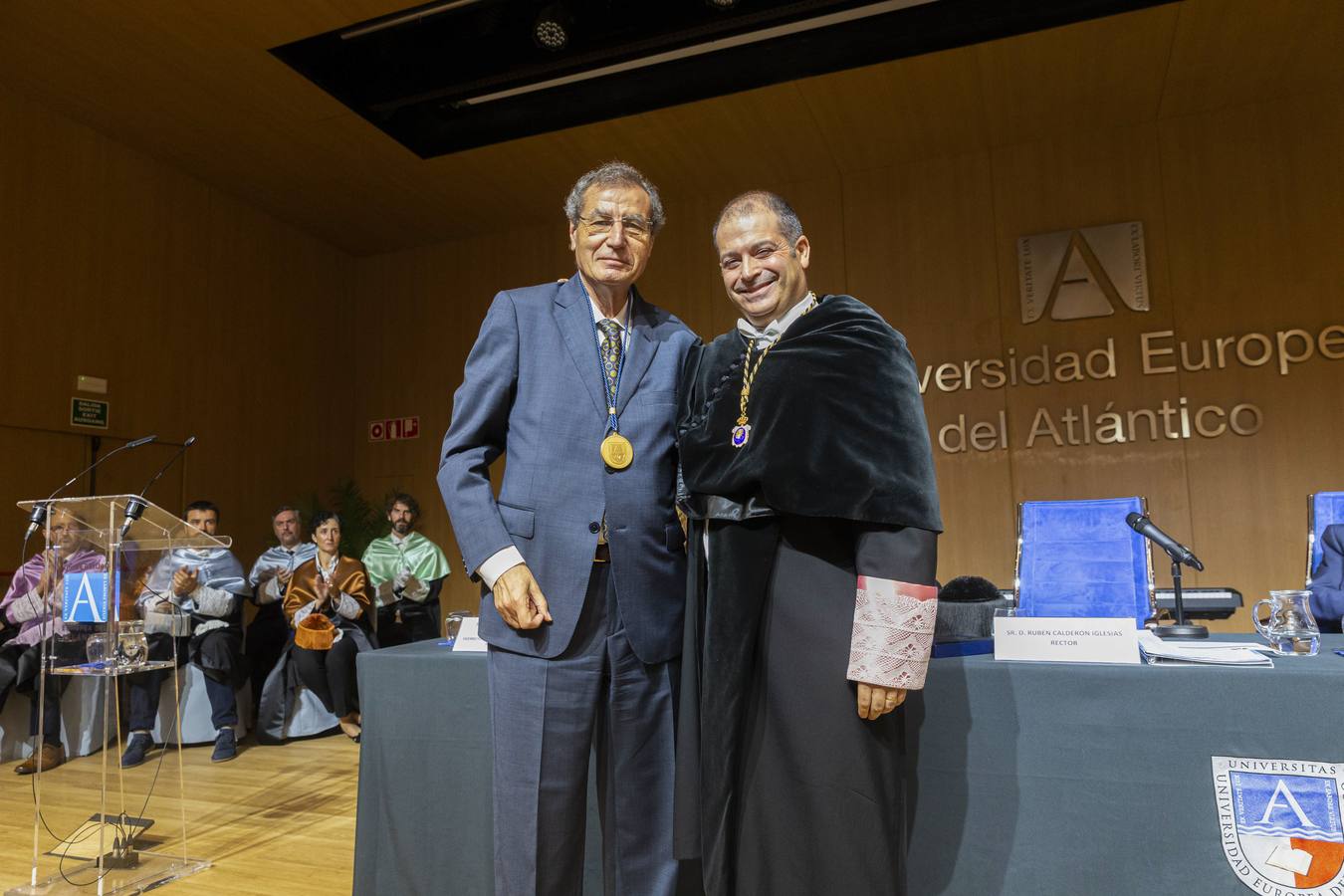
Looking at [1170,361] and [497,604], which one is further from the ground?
[1170,361]

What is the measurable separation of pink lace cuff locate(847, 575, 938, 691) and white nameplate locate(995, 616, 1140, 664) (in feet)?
1.67

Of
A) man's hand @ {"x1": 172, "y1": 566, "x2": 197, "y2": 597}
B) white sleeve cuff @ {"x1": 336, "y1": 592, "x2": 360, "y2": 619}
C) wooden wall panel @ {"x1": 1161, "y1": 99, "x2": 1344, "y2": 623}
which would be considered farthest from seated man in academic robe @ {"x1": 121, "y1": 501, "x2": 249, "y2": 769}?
wooden wall panel @ {"x1": 1161, "y1": 99, "x2": 1344, "y2": 623}

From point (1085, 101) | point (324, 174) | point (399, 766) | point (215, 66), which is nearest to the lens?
point (399, 766)

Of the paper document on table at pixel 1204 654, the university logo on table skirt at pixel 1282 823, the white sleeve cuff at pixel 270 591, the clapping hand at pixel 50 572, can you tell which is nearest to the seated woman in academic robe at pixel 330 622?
the white sleeve cuff at pixel 270 591

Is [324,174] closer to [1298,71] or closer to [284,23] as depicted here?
[284,23]

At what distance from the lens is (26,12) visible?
4551 mm

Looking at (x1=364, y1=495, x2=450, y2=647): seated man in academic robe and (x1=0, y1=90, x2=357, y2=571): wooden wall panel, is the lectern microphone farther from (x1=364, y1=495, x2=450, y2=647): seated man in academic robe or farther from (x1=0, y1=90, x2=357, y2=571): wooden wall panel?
(x1=0, y1=90, x2=357, y2=571): wooden wall panel

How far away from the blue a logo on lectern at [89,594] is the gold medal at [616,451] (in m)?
1.88

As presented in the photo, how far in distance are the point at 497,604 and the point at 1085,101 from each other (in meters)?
5.58

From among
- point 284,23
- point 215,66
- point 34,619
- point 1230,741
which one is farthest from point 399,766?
point 215,66

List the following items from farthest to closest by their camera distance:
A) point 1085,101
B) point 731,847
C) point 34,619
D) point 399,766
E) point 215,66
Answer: point 1085,101 → point 215,66 → point 34,619 → point 399,766 → point 731,847

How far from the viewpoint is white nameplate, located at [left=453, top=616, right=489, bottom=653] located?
2.01m

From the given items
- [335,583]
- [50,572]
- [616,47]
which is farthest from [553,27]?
[50,572]

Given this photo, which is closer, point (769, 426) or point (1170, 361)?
point (769, 426)
